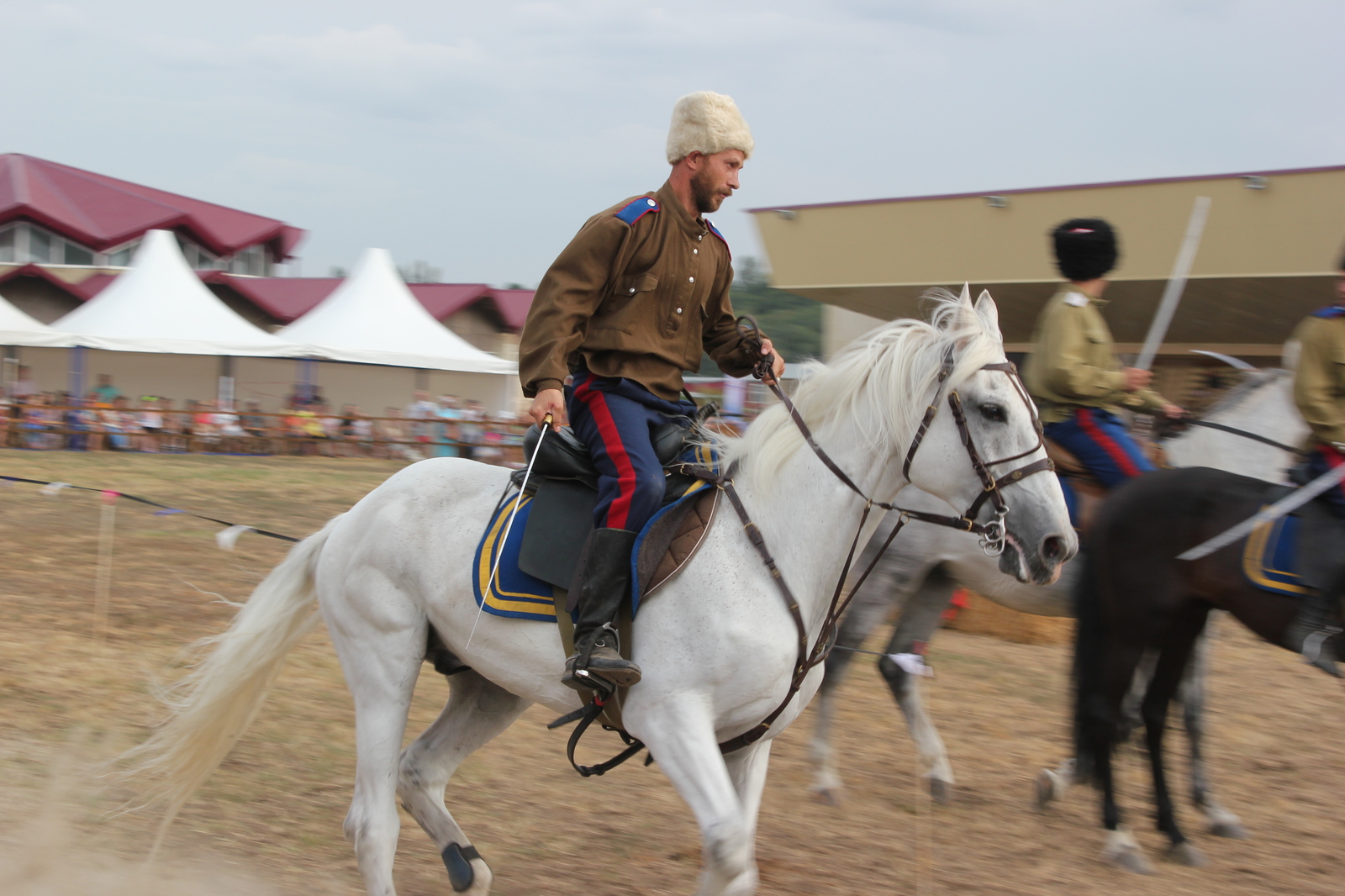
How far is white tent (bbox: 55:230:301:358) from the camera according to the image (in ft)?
69.9

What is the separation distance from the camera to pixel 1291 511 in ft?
15.2

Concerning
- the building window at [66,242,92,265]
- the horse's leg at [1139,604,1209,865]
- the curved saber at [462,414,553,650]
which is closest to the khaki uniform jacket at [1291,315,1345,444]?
the horse's leg at [1139,604,1209,865]

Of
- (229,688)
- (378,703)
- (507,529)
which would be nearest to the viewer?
(507,529)

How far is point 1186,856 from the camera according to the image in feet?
16.0

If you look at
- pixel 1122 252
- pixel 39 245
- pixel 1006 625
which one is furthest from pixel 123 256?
pixel 1006 625

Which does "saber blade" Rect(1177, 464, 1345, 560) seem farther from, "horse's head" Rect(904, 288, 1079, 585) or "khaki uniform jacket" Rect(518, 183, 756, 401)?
"khaki uniform jacket" Rect(518, 183, 756, 401)

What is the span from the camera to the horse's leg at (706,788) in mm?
3215

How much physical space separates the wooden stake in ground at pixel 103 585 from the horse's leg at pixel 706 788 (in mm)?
5122

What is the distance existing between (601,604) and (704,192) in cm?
142

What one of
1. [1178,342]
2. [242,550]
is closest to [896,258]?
[1178,342]

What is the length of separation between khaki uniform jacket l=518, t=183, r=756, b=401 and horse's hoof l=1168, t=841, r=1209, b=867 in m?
3.20

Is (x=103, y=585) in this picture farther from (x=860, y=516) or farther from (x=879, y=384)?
(x=879, y=384)

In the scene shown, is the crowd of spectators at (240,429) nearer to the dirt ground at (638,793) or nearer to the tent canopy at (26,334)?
the tent canopy at (26,334)

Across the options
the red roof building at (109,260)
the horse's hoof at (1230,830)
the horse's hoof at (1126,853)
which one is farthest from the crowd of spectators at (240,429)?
the horse's hoof at (1126,853)
